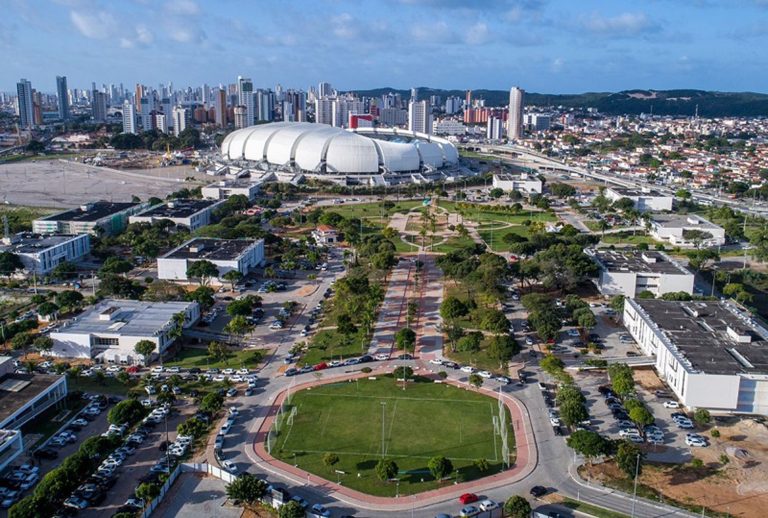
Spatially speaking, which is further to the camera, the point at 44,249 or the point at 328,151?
the point at 328,151

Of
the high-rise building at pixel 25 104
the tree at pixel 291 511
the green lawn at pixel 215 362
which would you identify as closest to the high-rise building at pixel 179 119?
the high-rise building at pixel 25 104

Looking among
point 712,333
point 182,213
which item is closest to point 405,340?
point 712,333

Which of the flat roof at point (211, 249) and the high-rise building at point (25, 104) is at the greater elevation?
the high-rise building at point (25, 104)

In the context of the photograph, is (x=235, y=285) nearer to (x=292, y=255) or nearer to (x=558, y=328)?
(x=292, y=255)

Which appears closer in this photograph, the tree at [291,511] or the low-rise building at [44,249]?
the tree at [291,511]

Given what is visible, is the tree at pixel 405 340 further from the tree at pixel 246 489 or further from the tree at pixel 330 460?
the tree at pixel 246 489

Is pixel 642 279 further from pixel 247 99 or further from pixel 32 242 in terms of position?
pixel 247 99

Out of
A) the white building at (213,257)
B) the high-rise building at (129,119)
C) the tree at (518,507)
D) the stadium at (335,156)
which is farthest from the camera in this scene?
the high-rise building at (129,119)

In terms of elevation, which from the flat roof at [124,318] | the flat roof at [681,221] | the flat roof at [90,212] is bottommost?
the flat roof at [124,318]
